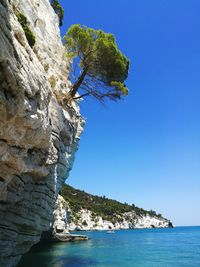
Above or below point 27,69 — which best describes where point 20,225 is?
below

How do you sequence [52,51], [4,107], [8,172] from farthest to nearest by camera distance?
[52,51] → [8,172] → [4,107]

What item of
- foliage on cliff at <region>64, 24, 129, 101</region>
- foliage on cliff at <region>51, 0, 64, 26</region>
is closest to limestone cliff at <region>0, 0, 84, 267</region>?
foliage on cliff at <region>64, 24, 129, 101</region>

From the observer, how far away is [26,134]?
17.2 metres

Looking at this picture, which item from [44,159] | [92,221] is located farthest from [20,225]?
[92,221]

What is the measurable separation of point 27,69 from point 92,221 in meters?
167

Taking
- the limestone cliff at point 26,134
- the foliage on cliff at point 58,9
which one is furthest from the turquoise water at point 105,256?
the foliage on cliff at point 58,9

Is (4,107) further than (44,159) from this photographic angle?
No

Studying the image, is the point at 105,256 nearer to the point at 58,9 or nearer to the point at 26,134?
the point at 26,134

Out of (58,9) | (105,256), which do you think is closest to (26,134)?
(105,256)

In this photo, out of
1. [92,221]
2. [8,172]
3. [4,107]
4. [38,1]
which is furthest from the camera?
[92,221]

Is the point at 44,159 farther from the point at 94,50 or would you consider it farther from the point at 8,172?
the point at 94,50

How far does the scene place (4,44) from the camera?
12.6 meters

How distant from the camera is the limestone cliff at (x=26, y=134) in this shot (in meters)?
14.2

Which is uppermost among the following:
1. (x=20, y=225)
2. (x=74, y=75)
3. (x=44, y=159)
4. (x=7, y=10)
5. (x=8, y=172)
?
(x=74, y=75)
